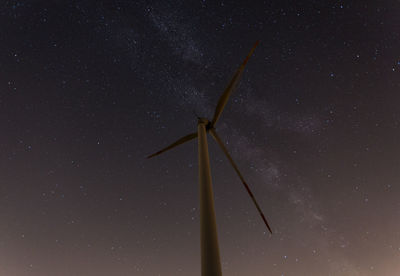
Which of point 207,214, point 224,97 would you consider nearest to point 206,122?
Result: point 224,97

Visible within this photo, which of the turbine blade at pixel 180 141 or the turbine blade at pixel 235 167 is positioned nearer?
the turbine blade at pixel 235 167

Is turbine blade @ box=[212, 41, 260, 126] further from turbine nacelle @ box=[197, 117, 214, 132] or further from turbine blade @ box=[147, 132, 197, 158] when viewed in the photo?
turbine blade @ box=[147, 132, 197, 158]

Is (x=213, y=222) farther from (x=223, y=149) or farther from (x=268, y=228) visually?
(x=223, y=149)

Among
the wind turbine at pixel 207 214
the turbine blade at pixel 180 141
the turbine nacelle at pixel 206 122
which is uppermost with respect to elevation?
the turbine blade at pixel 180 141

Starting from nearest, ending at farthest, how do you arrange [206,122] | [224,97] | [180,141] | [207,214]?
1. [207,214]
2. [206,122]
3. [224,97]
4. [180,141]

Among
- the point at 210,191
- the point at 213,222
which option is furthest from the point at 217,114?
the point at 213,222

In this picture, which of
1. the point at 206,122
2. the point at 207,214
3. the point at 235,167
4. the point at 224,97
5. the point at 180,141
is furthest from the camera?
the point at 180,141

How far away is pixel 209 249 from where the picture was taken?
7.12 metres

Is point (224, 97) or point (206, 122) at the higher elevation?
point (224, 97)

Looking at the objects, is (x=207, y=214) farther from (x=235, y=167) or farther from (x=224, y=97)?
(x=224, y=97)

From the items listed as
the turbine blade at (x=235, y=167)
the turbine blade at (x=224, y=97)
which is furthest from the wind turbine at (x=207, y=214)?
the turbine blade at (x=224, y=97)

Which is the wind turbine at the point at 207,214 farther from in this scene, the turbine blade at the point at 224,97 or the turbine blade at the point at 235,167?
the turbine blade at the point at 224,97

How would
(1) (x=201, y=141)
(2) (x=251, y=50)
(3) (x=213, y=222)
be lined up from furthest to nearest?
(2) (x=251, y=50), (1) (x=201, y=141), (3) (x=213, y=222)

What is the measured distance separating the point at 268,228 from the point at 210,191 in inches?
232
